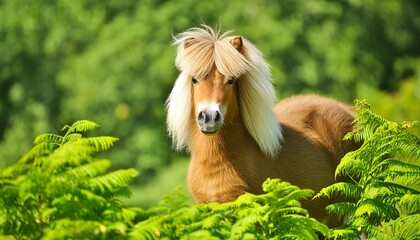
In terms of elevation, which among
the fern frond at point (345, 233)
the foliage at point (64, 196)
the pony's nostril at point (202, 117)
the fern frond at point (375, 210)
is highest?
the pony's nostril at point (202, 117)

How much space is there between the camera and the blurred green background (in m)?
27.5

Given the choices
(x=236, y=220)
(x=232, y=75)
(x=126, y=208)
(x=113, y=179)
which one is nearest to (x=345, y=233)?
(x=236, y=220)

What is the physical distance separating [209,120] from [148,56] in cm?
1965

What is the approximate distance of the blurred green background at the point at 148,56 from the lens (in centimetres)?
2748

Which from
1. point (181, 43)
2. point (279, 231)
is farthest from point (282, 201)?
point (181, 43)

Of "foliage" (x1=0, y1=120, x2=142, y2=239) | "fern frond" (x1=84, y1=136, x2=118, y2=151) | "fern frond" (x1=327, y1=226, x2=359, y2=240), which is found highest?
"fern frond" (x1=84, y1=136, x2=118, y2=151)

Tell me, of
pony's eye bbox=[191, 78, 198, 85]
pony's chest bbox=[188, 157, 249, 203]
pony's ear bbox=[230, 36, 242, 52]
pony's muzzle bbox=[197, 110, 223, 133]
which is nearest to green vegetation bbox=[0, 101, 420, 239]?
pony's muzzle bbox=[197, 110, 223, 133]

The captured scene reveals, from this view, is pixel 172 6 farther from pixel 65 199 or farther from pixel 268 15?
pixel 65 199

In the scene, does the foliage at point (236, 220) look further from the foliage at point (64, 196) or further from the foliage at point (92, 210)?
the foliage at point (64, 196)

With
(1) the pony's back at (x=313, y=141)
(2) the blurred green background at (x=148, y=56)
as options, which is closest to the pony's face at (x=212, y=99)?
(1) the pony's back at (x=313, y=141)

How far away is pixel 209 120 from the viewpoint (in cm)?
833

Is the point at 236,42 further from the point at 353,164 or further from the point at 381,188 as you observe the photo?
the point at 381,188

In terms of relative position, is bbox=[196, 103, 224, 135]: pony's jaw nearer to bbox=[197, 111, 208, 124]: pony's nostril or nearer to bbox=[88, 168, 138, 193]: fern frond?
bbox=[197, 111, 208, 124]: pony's nostril

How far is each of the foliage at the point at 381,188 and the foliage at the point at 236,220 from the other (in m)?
0.41
